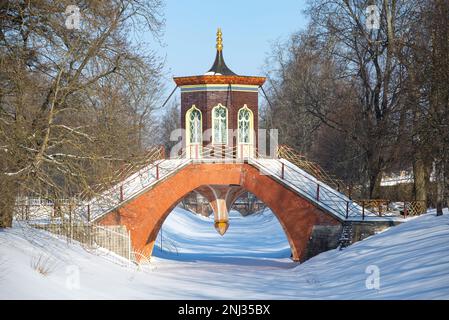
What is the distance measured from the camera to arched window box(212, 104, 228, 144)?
1319 inches

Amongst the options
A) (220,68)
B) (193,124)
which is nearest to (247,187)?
(193,124)

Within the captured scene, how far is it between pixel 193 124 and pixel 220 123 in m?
1.08

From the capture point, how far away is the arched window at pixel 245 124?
3375 cm

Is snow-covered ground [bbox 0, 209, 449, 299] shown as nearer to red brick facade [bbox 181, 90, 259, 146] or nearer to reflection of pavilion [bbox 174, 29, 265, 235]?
reflection of pavilion [bbox 174, 29, 265, 235]

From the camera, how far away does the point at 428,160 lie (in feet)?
78.6

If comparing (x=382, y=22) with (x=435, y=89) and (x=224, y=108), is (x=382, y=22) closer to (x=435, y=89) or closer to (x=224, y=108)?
(x=224, y=108)

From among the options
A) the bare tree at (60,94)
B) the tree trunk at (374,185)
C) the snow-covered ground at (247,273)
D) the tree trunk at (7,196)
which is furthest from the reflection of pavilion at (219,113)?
the tree trunk at (7,196)

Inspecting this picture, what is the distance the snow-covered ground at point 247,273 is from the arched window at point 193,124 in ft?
16.1

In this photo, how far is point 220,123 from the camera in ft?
110

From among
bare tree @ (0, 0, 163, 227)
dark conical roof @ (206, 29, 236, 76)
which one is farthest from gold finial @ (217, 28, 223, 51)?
bare tree @ (0, 0, 163, 227)

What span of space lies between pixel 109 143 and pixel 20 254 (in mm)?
3094

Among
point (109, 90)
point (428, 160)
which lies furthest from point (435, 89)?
point (109, 90)

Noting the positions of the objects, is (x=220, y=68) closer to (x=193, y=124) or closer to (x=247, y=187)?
(x=193, y=124)
